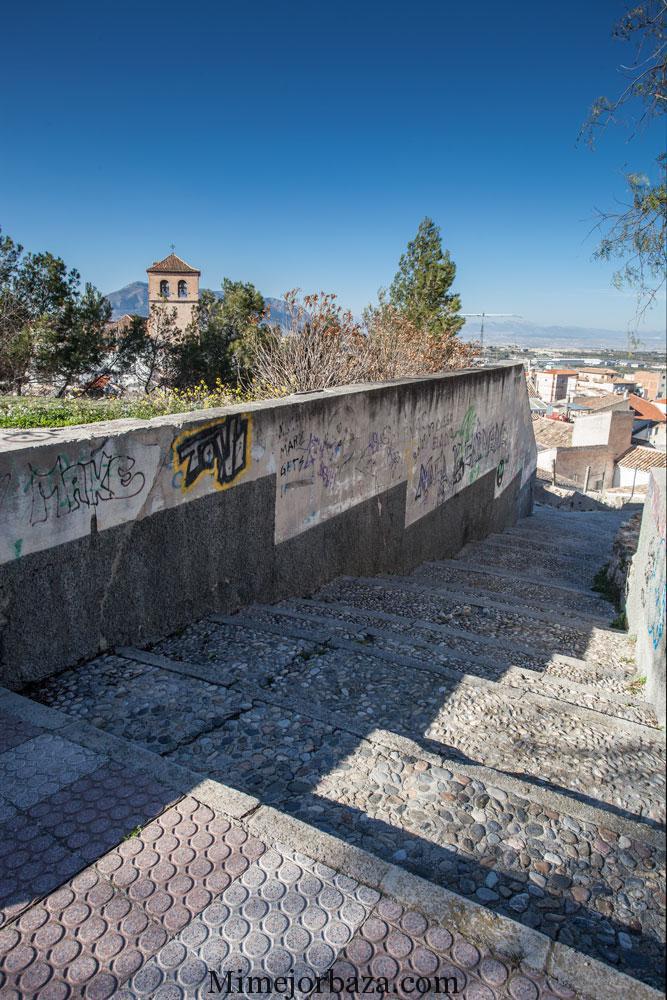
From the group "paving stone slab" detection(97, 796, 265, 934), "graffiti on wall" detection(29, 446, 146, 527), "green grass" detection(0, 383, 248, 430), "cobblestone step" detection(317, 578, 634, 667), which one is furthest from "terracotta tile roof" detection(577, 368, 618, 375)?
"paving stone slab" detection(97, 796, 265, 934)

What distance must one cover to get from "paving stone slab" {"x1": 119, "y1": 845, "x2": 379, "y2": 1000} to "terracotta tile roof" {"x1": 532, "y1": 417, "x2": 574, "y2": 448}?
42342mm

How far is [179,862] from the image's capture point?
2361 millimetres

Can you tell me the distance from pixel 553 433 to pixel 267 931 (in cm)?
4498

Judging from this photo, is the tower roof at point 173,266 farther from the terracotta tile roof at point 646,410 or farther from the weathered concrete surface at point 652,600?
the weathered concrete surface at point 652,600

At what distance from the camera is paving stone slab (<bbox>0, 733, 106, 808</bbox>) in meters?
2.73

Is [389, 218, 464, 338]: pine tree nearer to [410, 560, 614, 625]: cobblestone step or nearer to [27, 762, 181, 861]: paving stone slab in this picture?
[410, 560, 614, 625]: cobblestone step

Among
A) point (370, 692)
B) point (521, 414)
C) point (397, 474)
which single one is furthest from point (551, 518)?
point (370, 692)

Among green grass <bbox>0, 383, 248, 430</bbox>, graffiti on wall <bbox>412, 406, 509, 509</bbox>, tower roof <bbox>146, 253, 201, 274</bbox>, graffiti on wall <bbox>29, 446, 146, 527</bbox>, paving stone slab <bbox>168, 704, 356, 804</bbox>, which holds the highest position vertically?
tower roof <bbox>146, 253, 201, 274</bbox>

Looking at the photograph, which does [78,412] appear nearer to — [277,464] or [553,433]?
[277,464]

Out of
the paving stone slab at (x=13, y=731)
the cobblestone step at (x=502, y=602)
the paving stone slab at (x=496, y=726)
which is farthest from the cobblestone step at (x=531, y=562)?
the paving stone slab at (x=13, y=731)

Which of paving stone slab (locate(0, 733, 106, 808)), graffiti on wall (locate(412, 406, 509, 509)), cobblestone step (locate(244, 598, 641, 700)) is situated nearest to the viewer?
paving stone slab (locate(0, 733, 106, 808))

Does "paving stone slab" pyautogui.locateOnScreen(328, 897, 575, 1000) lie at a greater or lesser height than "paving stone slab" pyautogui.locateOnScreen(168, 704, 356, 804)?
greater

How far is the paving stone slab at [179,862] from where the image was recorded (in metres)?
2.20

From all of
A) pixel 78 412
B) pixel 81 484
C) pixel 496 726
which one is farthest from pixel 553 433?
pixel 81 484
